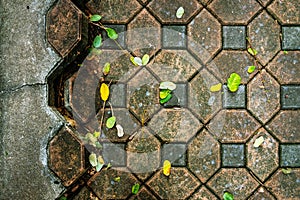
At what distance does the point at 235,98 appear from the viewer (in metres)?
2.36

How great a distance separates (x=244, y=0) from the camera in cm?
238

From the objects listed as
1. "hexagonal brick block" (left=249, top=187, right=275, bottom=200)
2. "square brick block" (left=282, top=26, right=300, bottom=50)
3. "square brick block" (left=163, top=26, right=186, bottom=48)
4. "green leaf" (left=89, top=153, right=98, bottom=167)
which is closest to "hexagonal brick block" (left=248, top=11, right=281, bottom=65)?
"square brick block" (left=282, top=26, right=300, bottom=50)

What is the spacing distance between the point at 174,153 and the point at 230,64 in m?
0.61

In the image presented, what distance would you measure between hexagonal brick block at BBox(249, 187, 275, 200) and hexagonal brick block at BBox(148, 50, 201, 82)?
777 millimetres

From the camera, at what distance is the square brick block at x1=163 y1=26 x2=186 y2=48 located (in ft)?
7.73

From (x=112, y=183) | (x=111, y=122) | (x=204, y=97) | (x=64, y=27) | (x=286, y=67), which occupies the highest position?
(x=64, y=27)

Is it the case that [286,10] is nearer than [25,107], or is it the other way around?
[25,107]

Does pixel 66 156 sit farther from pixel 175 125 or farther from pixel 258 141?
pixel 258 141

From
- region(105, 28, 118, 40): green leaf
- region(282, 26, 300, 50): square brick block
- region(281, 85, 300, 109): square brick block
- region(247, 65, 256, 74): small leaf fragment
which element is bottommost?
region(281, 85, 300, 109): square brick block

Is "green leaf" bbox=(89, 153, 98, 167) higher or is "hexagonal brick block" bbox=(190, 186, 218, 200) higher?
"green leaf" bbox=(89, 153, 98, 167)

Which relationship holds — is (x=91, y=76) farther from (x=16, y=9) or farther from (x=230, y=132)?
(x=230, y=132)

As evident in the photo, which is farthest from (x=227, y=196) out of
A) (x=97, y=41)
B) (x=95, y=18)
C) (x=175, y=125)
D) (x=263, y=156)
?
(x=95, y=18)

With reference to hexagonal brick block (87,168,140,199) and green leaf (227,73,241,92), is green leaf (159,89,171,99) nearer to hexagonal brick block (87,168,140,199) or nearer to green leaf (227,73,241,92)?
green leaf (227,73,241,92)

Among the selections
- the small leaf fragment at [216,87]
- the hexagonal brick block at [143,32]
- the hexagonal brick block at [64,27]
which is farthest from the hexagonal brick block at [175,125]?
the hexagonal brick block at [64,27]
